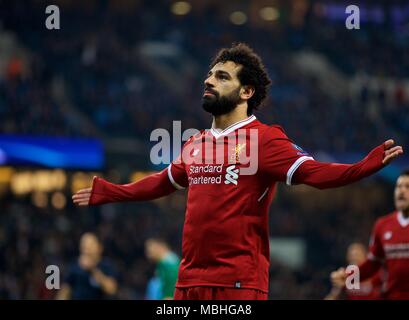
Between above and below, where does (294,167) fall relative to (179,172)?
below

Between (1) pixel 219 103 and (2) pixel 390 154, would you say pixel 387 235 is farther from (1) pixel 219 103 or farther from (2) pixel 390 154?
(2) pixel 390 154

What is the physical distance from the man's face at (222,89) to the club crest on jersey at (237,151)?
29 centimetres

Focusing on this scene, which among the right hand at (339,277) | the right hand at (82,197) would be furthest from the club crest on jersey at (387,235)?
the right hand at (82,197)

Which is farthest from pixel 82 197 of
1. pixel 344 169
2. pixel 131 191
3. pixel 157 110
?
pixel 157 110

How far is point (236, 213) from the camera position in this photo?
5180 mm

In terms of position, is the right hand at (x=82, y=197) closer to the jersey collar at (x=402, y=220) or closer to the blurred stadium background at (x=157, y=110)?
the jersey collar at (x=402, y=220)

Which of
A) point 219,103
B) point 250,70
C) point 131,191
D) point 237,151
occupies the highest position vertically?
point 250,70

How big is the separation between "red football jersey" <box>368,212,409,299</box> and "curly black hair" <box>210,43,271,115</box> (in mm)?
2727

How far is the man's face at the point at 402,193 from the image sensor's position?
778 centimetres

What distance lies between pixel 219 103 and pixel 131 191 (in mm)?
898

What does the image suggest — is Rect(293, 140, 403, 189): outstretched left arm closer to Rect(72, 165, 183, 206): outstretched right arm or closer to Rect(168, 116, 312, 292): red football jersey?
Rect(168, 116, 312, 292): red football jersey

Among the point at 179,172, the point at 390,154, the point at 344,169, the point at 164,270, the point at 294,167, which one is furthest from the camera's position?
the point at 164,270

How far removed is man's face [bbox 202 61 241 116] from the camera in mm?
5438

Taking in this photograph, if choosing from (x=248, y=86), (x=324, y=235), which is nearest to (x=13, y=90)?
(x=324, y=235)
